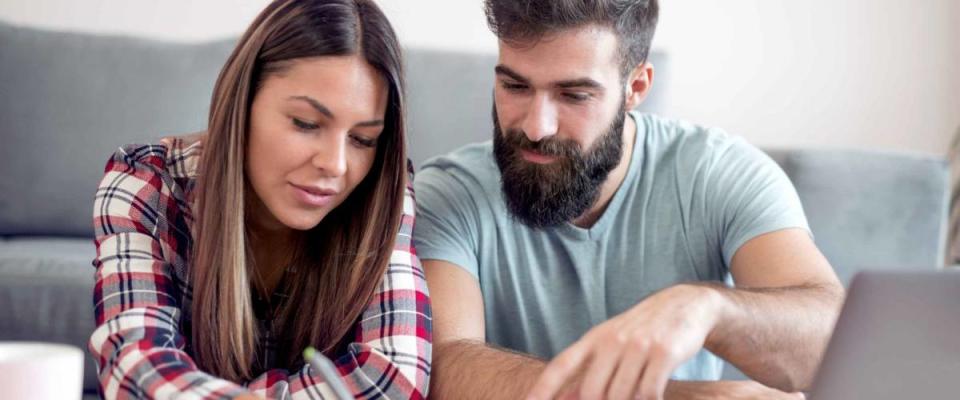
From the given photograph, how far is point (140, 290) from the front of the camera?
3.93 ft

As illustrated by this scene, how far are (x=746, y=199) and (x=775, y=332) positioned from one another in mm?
339

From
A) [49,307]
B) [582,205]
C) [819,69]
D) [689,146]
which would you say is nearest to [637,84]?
[689,146]

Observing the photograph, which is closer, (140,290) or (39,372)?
(39,372)

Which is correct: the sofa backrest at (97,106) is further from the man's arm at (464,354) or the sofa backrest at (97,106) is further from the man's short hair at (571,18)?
the man's arm at (464,354)

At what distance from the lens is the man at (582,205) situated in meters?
1.49

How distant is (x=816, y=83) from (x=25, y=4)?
190 centimetres

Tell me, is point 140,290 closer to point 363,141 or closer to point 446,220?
point 363,141

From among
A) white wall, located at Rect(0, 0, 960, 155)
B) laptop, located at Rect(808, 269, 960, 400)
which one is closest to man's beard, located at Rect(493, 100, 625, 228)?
laptop, located at Rect(808, 269, 960, 400)

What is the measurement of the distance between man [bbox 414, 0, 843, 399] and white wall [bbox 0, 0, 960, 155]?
1.09 metres

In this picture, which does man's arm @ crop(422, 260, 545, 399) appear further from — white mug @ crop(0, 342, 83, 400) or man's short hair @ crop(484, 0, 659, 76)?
white mug @ crop(0, 342, 83, 400)

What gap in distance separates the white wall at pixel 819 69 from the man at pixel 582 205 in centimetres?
109

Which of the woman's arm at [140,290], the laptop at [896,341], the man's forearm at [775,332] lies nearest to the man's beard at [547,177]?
the man's forearm at [775,332]

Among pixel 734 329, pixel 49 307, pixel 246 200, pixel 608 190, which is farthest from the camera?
pixel 49 307

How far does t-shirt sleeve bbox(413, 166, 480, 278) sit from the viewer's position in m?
1.52
